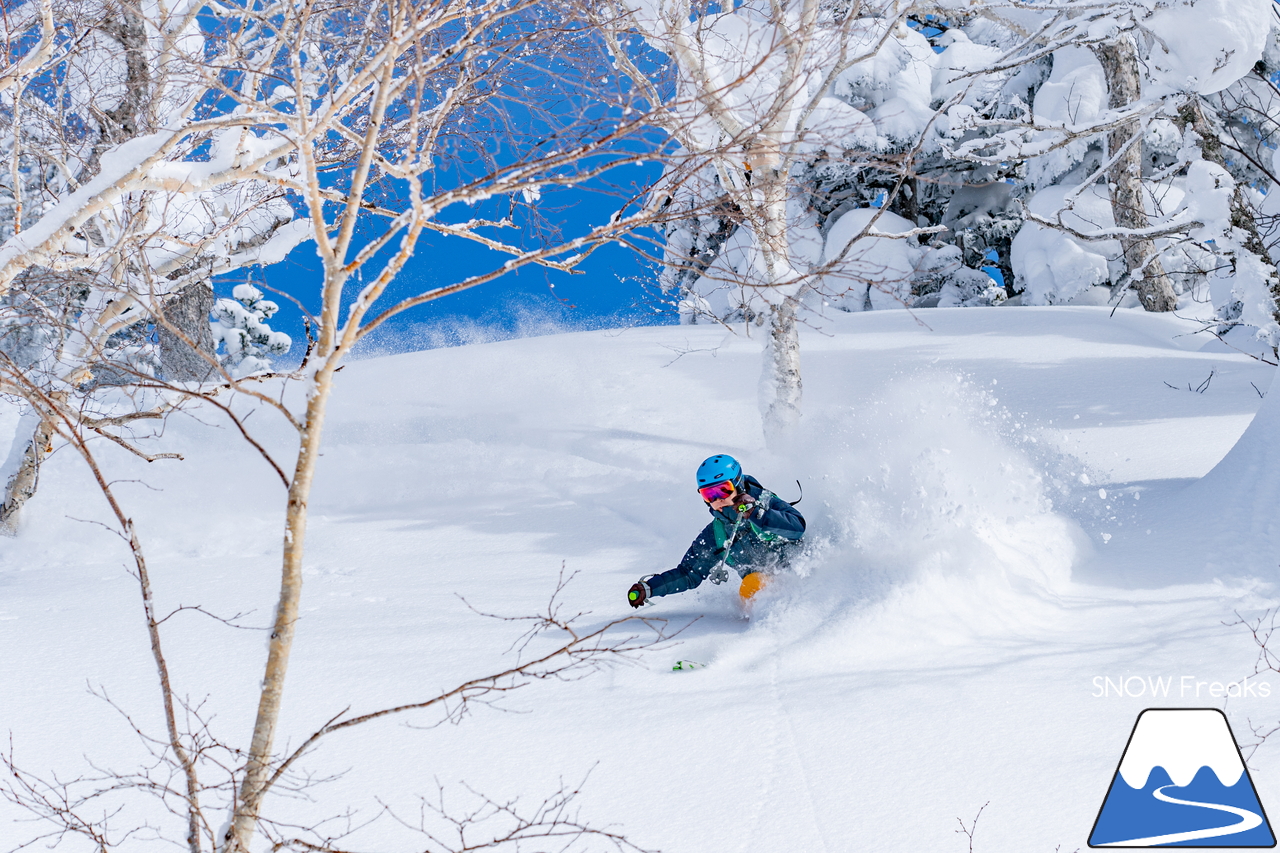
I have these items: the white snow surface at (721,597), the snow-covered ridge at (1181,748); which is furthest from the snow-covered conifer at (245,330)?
the snow-covered ridge at (1181,748)

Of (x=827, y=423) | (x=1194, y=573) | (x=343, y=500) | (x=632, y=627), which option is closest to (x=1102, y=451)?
(x=827, y=423)

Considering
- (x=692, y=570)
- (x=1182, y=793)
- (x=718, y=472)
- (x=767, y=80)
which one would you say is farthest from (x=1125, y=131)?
(x=1182, y=793)

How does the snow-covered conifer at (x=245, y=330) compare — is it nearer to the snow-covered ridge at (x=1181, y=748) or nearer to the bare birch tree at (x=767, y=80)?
the bare birch tree at (x=767, y=80)

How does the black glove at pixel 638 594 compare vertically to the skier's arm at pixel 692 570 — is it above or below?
below

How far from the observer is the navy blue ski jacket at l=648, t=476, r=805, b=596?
15.8 ft

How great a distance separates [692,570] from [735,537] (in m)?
0.32

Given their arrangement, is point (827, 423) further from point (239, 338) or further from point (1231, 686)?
point (239, 338)

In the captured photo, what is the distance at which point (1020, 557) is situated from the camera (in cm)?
504

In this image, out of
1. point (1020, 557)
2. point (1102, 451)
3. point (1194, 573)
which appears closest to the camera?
point (1194, 573)

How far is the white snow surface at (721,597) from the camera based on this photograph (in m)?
2.96

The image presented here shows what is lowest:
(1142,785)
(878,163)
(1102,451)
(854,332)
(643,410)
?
(1142,785)

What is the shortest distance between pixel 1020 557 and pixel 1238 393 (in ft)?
20.3

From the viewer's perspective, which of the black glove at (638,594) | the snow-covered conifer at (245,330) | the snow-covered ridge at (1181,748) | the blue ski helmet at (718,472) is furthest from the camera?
the snow-covered conifer at (245,330)

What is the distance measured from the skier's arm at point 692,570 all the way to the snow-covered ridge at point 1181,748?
2304 mm
